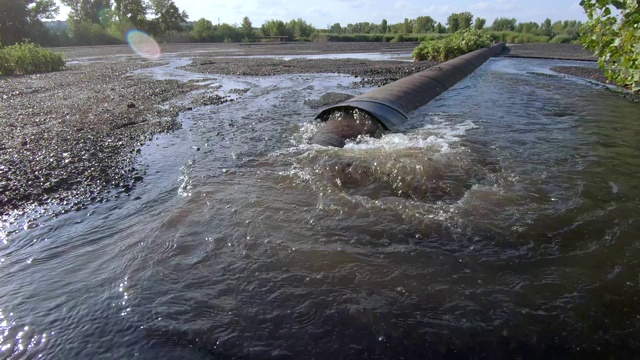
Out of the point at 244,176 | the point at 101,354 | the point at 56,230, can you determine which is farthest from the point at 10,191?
the point at 101,354

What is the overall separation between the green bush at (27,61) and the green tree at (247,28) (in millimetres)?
46138

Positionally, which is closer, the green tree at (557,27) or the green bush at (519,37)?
the green bush at (519,37)

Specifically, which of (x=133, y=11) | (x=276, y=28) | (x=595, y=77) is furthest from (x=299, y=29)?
(x=595, y=77)

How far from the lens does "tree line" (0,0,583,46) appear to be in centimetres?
4559

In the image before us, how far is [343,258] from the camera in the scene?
155 inches

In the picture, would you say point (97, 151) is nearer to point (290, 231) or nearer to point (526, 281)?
point (290, 231)

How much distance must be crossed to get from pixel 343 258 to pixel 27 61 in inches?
969

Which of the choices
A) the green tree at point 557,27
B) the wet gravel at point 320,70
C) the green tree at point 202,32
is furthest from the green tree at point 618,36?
the green tree at point 202,32

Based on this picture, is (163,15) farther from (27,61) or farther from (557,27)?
(557,27)

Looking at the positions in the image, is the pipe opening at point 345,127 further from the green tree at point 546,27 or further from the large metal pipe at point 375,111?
the green tree at point 546,27

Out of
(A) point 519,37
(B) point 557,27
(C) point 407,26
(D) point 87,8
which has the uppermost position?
(D) point 87,8

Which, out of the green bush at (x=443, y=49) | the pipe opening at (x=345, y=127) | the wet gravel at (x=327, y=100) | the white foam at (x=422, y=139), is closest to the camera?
the white foam at (x=422, y=139)

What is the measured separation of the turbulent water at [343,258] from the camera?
2.97 metres

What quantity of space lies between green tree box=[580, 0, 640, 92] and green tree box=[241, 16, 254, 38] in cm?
6422
